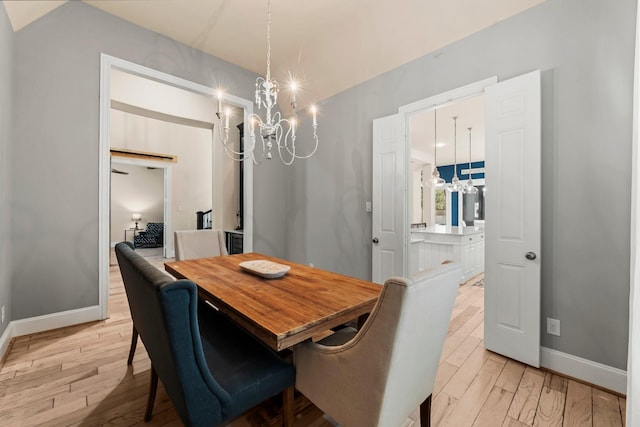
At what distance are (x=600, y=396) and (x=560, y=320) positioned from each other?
1.50 feet

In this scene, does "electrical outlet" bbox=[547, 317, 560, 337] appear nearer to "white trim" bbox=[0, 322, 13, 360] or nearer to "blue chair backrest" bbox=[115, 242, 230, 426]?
"blue chair backrest" bbox=[115, 242, 230, 426]

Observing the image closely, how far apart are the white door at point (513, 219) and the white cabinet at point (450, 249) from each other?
1.83 m

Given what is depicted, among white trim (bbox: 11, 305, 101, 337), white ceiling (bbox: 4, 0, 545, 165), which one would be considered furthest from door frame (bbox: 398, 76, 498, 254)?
white trim (bbox: 11, 305, 101, 337)

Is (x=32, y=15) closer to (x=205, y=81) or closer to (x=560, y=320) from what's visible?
(x=205, y=81)

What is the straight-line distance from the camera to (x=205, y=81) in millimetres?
3371

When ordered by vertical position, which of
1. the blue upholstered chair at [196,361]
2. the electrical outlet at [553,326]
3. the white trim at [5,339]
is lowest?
the white trim at [5,339]

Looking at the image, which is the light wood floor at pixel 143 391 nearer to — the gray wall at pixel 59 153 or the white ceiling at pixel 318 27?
the gray wall at pixel 59 153

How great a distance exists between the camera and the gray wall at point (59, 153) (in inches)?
92.0

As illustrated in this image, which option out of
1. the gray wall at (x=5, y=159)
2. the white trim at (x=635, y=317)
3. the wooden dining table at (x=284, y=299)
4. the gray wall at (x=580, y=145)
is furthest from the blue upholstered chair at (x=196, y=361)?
the gray wall at (x=580, y=145)

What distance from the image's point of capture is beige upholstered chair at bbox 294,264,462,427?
0.89m

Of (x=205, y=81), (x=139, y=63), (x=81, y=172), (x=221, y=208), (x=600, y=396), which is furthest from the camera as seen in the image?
(x=221, y=208)

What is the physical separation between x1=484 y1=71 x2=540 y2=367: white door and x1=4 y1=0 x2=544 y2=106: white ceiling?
0.75m

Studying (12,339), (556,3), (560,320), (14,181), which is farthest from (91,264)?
(556,3)

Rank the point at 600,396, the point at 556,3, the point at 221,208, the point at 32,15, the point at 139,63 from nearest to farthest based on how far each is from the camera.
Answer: the point at 600,396 < the point at 556,3 < the point at 32,15 < the point at 139,63 < the point at 221,208
